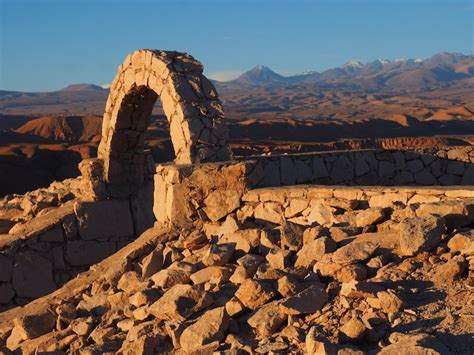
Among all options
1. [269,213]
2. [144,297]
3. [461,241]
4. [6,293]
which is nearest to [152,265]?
[144,297]

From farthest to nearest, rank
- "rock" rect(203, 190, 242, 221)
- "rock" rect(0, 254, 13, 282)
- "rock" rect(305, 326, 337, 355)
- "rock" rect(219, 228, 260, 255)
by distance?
1. "rock" rect(0, 254, 13, 282)
2. "rock" rect(203, 190, 242, 221)
3. "rock" rect(219, 228, 260, 255)
4. "rock" rect(305, 326, 337, 355)

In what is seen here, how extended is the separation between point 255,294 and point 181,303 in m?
0.63

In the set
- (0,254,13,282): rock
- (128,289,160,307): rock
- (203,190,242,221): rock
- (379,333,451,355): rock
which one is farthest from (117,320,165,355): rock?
(0,254,13,282): rock

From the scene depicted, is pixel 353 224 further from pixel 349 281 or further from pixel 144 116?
pixel 144 116

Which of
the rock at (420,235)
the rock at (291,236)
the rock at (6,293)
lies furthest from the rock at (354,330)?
the rock at (6,293)

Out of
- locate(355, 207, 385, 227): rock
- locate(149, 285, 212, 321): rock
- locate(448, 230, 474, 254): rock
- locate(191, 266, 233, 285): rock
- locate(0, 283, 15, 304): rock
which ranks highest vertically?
locate(355, 207, 385, 227): rock

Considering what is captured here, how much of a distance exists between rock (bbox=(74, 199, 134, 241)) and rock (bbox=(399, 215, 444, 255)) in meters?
6.95

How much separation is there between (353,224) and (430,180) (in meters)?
5.33

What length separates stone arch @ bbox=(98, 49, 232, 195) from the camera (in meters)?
8.27

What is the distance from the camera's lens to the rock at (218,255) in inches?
228

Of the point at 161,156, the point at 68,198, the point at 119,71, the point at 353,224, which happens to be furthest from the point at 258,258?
the point at 161,156

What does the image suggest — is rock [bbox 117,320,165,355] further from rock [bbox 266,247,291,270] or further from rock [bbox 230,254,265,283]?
rock [bbox 266,247,291,270]

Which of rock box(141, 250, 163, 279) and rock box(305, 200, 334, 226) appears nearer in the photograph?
rock box(305, 200, 334, 226)

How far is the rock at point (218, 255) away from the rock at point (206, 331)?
1.16m
